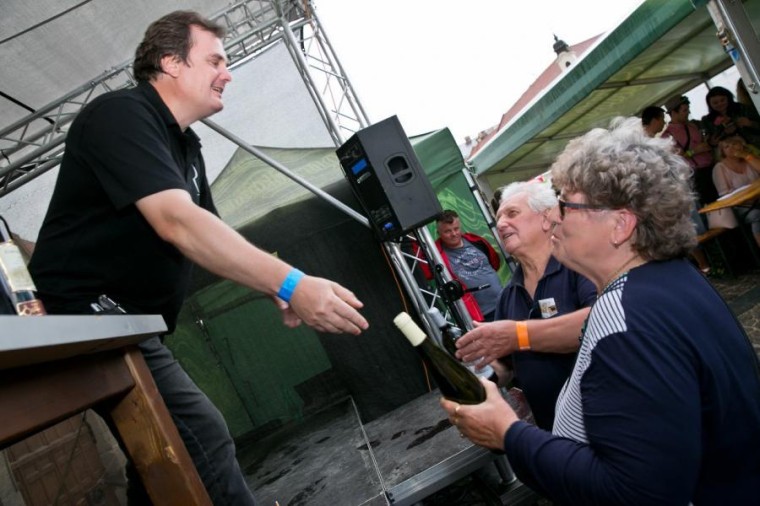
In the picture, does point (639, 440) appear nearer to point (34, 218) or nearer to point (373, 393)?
point (373, 393)

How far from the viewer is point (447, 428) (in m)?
3.70

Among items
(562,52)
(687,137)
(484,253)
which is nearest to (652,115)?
(687,137)

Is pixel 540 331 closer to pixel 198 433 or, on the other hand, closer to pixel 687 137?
pixel 198 433

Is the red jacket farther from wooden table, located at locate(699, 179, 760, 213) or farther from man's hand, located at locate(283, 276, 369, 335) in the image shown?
man's hand, located at locate(283, 276, 369, 335)

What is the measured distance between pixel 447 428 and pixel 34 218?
498cm

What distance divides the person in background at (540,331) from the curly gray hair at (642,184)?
1.23 feet

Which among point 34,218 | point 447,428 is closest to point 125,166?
point 447,428

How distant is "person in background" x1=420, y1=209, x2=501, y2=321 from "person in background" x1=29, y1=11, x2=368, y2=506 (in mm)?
3547

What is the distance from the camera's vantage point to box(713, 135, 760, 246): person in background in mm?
4922

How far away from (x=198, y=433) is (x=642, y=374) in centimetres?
114

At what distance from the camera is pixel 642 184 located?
4.00 feet

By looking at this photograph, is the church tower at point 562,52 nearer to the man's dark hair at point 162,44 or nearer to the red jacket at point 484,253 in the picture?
the red jacket at point 484,253

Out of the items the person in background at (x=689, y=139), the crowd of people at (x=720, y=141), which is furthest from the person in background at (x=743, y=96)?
the person in background at (x=689, y=139)

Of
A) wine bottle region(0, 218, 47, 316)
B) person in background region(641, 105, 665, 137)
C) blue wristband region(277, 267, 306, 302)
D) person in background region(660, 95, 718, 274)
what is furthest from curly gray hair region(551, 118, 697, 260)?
person in background region(660, 95, 718, 274)
